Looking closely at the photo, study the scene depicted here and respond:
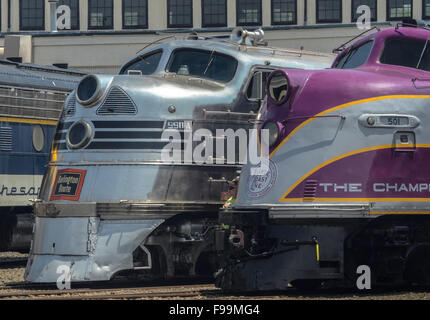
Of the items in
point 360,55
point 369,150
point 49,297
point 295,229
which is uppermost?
point 360,55

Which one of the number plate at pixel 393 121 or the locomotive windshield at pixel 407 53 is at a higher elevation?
the locomotive windshield at pixel 407 53

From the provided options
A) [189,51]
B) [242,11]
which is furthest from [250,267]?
[242,11]

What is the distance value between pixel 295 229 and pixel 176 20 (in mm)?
26652

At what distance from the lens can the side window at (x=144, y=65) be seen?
15758 millimetres

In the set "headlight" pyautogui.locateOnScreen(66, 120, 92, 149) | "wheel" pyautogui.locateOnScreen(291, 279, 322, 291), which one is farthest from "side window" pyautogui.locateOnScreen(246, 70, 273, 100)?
"wheel" pyautogui.locateOnScreen(291, 279, 322, 291)

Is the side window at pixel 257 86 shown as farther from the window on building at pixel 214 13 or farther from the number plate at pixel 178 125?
the window on building at pixel 214 13

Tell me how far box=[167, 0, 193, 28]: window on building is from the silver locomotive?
22853 millimetres

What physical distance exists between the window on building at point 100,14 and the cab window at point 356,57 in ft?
81.4

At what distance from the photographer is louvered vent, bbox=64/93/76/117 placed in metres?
14.9

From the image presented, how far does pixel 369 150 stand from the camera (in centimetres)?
1219

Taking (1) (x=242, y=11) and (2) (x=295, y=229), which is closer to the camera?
(2) (x=295, y=229)

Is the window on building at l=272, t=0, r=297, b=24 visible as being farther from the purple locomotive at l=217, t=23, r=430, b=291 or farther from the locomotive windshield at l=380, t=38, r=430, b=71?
the purple locomotive at l=217, t=23, r=430, b=291

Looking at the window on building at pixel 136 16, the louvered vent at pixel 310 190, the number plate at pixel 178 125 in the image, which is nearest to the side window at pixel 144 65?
the number plate at pixel 178 125
